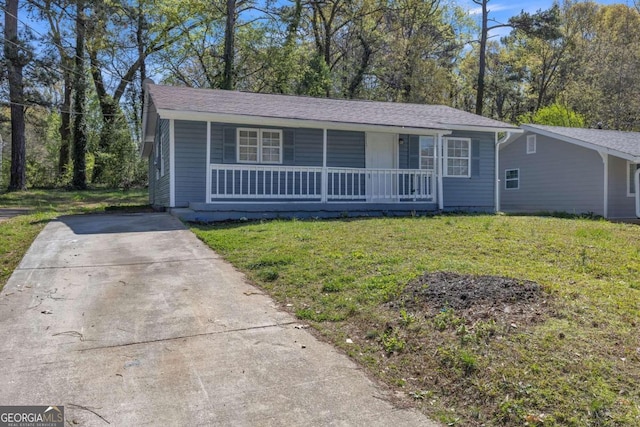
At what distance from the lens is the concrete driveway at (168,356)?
2.85 metres

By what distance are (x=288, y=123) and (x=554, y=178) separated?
1077 centimetres

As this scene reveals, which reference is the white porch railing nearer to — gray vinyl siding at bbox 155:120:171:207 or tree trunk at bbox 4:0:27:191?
gray vinyl siding at bbox 155:120:171:207

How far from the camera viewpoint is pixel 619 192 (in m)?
15.3

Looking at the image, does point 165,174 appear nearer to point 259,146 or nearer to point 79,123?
point 259,146

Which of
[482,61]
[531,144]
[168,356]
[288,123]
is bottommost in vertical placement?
[168,356]

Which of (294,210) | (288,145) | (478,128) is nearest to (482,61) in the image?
(478,128)

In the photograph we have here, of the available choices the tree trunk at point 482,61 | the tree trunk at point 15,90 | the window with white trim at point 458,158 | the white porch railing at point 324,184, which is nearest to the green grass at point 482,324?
the white porch railing at point 324,184

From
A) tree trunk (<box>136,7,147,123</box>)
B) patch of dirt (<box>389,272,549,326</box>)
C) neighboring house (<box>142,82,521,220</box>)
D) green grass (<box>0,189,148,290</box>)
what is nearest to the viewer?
patch of dirt (<box>389,272,549,326</box>)

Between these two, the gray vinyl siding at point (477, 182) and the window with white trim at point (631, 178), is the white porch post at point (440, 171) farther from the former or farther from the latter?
the window with white trim at point (631, 178)

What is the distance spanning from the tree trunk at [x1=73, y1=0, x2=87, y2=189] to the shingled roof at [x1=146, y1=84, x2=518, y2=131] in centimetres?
1116

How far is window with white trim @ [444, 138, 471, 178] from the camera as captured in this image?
1403 centimetres

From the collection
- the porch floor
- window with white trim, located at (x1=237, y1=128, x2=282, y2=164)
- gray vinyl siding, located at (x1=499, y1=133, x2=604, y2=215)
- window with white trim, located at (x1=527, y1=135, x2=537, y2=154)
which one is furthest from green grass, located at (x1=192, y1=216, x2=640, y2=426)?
window with white trim, located at (x1=527, y1=135, x2=537, y2=154)

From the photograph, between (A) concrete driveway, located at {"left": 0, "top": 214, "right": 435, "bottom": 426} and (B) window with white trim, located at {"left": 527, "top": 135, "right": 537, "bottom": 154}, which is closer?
(A) concrete driveway, located at {"left": 0, "top": 214, "right": 435, "bottom": 426}

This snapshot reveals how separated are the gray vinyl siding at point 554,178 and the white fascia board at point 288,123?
19.9 feet
